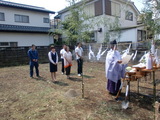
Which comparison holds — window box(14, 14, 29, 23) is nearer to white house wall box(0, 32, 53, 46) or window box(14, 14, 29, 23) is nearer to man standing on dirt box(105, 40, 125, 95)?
white house wall box(0, 32, 53, 46)

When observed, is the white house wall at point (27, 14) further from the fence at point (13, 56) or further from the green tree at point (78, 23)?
the green tree at point (78, 23)

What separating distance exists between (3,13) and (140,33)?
15.1 meters

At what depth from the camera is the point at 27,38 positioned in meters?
15.5

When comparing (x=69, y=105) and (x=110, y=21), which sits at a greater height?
(x=110, y=21)

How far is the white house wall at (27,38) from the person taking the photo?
1400cm

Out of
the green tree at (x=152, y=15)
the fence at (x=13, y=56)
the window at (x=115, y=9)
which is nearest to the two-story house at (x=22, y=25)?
the fence at (x=13, y=56)

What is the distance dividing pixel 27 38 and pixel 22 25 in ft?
6.35

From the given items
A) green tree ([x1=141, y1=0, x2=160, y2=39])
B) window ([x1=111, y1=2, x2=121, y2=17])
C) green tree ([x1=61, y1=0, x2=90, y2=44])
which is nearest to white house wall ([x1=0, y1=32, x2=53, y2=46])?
green tree ([x1=61, y1=0, x2=90, y2=44])

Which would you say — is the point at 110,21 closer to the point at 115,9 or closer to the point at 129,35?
the point at 115,9

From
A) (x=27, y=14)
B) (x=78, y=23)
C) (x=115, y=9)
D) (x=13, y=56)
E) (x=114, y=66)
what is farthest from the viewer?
(x=27, y=14)

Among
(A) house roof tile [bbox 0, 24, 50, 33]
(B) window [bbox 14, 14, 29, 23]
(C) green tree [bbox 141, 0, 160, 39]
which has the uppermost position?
(B) window [bbox 14, 14, 29, 23]

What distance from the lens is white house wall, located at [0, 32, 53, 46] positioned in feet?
45.9

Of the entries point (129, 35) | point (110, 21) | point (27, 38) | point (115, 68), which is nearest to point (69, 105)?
point (115, 68)

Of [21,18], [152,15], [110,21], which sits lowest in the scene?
[152,15]
